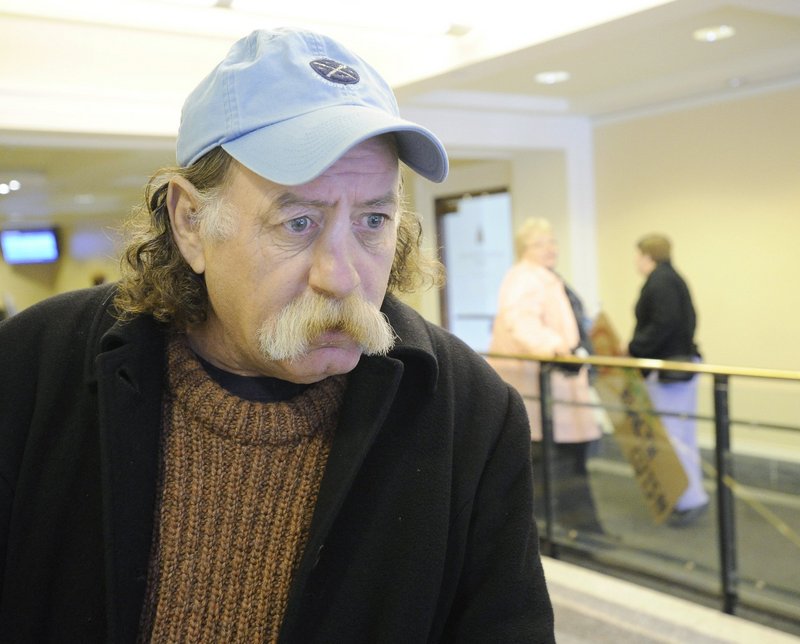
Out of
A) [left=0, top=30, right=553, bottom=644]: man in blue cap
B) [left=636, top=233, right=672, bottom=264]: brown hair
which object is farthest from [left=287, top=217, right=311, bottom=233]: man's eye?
[left=636, top=233, right=672, bottom=264]: brown hair

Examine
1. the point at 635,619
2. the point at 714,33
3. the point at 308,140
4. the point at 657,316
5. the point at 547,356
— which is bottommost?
the point at 635,619

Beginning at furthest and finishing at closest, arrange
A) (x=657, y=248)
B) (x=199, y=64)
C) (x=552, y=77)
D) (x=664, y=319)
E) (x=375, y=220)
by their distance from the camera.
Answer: (x=552, y=77) → (x=199, y=64) → (x=657, y=248) → (x=664, y=319) → (x=375, y=220)

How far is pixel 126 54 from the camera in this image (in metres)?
5.79

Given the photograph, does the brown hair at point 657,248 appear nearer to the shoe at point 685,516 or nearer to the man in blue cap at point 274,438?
the shoe at point 685,516

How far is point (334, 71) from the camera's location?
1104mm

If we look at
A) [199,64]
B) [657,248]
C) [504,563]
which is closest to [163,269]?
[504,563]

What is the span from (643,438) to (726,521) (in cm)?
65

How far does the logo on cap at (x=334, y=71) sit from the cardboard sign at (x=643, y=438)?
131 inches

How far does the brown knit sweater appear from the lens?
3.86 ft

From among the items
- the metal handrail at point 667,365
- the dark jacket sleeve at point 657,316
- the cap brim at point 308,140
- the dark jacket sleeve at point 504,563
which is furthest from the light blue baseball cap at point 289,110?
the dark jacket sleeve at point 657,316

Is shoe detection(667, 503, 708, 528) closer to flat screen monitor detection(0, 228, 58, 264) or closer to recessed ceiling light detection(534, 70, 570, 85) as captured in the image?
recessed ceiling light detection(534, 70, 570, 85)

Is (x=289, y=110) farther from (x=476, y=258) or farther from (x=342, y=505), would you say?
(x=476, y=258)

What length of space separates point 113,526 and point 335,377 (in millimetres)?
367

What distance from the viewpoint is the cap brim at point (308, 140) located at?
102 centimetres
